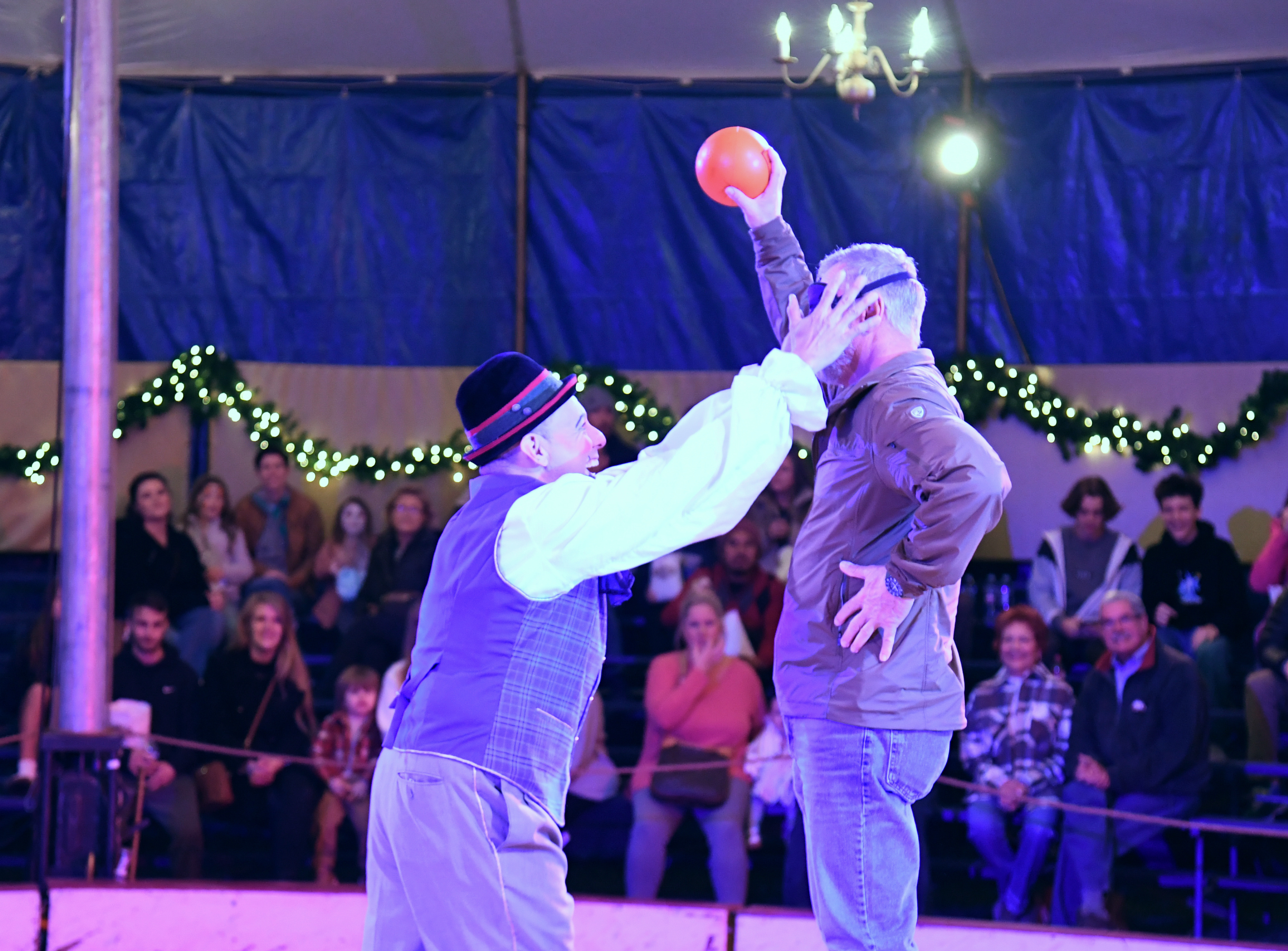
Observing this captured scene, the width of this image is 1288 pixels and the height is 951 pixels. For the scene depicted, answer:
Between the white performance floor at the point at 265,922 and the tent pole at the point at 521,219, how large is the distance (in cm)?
485

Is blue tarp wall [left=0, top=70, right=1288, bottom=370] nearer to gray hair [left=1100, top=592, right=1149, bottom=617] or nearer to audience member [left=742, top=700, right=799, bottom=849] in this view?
gray hair [left=1100, top=592, right=1149, bottom=617]

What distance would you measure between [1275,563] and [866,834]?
4777 mm

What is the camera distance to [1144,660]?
627 centimetres

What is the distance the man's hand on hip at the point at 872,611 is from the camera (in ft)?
Result: 9.29

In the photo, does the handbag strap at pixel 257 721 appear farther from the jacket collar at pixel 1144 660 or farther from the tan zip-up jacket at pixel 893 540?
the tan zip-up jacket at pixel 893 540

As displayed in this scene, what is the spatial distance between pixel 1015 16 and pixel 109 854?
21.1ft

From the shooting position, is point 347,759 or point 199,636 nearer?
point 347,759

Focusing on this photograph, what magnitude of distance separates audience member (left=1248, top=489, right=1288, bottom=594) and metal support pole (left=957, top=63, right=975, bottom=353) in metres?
2.41

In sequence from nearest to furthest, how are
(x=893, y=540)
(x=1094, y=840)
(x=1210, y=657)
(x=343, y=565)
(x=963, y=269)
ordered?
1. (x=893, y=540)
2. (x=1094, y=840)
3. (x=1210, y=657)
4. (x=343, y=565)
5. (x=963, y=269)

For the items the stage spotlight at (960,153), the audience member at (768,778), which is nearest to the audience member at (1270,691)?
the audience member at (768,778)

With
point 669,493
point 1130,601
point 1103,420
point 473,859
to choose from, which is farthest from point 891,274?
point 1103,420

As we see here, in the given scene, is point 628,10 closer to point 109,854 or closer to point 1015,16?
point 1015,16

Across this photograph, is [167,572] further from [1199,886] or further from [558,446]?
[558,446]

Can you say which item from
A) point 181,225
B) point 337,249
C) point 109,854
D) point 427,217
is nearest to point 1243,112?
point 427,217
